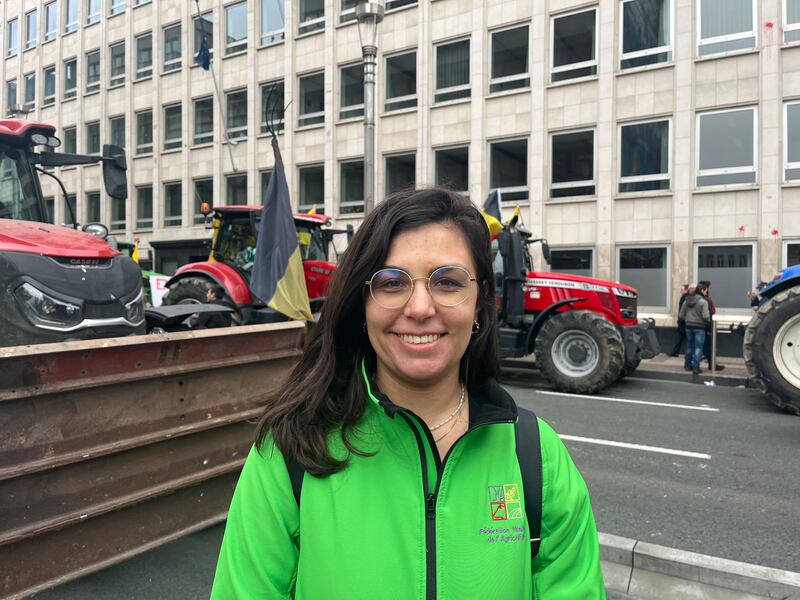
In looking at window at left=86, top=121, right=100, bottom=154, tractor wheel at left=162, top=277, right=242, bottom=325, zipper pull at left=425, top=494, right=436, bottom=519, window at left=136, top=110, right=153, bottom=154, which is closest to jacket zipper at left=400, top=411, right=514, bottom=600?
zipper pull at left=425, top=494, right=436, bottom=519

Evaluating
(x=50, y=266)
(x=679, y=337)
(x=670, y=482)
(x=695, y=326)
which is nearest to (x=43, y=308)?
(x=50, y=266)

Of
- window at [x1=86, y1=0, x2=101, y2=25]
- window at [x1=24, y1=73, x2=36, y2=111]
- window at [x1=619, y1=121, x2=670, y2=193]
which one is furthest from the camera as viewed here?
window at [x1=24, y1=73, x2=36, y2=111]

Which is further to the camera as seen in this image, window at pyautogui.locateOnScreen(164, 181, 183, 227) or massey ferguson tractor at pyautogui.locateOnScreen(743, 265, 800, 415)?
window at pyautogui.locateOnScreen(164, 181, 183, 227)

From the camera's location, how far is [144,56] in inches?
1182

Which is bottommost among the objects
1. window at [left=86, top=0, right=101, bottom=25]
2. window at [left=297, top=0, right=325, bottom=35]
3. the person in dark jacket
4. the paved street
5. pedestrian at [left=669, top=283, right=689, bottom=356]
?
the paved street

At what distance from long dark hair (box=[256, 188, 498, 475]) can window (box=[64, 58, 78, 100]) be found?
3826 centimetres

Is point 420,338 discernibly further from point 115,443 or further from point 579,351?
point 579,351

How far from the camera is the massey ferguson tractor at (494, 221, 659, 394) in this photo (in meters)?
9.68

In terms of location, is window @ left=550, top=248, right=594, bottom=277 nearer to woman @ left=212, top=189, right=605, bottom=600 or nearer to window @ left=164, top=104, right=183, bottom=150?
woman @ left=212, top=189, right=605, bottom=600

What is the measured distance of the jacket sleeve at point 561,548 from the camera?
58.5 inches

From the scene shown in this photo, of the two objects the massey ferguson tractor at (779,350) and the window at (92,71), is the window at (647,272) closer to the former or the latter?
the massey ferguson tractor at (779,350)

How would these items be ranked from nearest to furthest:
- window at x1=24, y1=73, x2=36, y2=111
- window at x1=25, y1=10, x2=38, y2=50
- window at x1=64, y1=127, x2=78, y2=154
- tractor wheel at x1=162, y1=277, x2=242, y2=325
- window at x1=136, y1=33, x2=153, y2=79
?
tractor wheel at x1=162, y1=277, x2=242, y2=325
window at x1=136, y1=33, x2=153, y2=79
window at x1=64, y1=127, x2=78, y2=154
window at x1=24, y1=73, x2=36, y2=111
window at x1=25, y1=10, x2=38, y2=50

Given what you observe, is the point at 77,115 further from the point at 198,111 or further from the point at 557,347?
the point at 557,347

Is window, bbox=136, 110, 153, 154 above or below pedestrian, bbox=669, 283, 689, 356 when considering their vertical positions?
above
